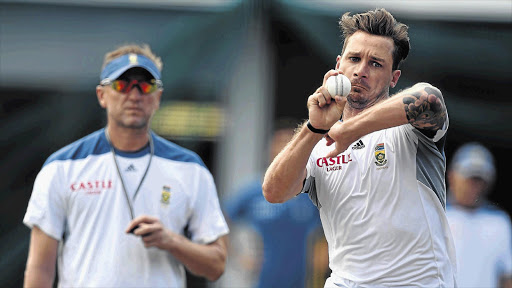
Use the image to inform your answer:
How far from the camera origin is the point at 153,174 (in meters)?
5.39

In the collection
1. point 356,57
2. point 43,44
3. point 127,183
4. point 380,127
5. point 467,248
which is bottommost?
point 467,248

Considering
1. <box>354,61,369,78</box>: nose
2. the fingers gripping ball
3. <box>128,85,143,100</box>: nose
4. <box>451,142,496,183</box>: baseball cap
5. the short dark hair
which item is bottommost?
<box>451,142,496,183</box>: baseball cap

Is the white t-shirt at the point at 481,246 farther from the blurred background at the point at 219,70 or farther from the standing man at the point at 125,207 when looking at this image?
the standing man at the point at 125,207

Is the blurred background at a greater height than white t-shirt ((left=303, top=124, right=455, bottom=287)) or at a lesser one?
greater

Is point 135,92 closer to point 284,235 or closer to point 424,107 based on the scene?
point 284,235

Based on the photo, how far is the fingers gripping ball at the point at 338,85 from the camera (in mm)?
3709

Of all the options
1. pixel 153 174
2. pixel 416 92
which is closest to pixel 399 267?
pixel 416 92

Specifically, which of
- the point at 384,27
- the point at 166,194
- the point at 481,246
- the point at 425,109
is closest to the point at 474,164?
the point at 481,246

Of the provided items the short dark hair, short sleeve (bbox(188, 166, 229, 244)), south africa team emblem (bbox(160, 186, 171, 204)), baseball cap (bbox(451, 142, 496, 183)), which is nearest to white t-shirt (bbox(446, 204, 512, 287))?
baseball cap (bbox(451, 142, 496, 183))

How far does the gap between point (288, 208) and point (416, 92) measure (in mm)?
3517

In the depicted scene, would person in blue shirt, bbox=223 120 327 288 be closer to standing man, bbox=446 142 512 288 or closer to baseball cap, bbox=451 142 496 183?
standing man, bbox=446 142 512 288

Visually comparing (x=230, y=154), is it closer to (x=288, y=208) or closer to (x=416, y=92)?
(x=288, y=208)

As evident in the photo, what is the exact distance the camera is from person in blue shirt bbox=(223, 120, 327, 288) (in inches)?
274

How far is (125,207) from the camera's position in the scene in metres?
5.25
